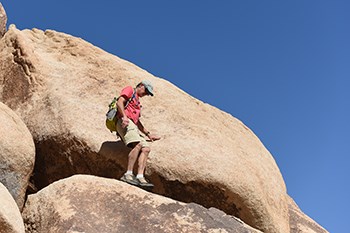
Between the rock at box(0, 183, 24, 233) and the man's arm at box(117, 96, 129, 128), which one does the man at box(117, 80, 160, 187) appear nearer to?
the man's arm at box(117, 96, 129, 128)

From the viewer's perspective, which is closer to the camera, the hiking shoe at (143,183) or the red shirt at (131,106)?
the hiking shoe at (143,183)

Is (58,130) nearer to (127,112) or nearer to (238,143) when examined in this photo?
(127,112)

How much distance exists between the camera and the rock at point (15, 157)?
30.6ft

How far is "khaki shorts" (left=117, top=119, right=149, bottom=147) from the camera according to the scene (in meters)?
10.1

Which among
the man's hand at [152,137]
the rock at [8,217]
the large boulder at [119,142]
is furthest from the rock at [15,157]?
the man's hand at [152,137]

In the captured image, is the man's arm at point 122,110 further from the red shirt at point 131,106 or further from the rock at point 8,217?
the rock at point 8,217

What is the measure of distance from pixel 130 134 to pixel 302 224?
4664 millimetres

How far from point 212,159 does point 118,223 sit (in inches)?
108

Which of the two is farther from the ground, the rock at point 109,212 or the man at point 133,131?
the man at point 133,131

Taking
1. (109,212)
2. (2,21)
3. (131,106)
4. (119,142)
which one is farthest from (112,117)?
(2,21)

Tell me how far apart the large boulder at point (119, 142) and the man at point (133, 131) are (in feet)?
1.23

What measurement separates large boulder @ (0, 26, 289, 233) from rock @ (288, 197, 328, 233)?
1.85 ft

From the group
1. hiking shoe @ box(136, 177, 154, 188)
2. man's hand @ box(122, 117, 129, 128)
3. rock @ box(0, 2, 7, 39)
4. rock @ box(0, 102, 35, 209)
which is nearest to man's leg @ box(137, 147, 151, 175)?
hiking shoe @ box(136, 177, 154, 188)

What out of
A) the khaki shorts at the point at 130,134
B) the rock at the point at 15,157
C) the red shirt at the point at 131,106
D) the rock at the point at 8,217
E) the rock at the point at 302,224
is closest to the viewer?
the rock at the point at 8,217
